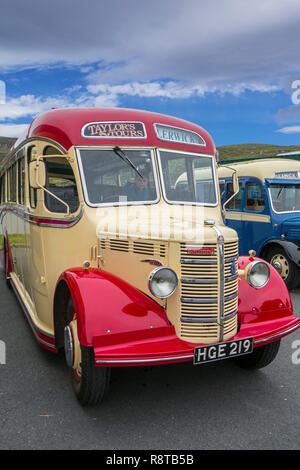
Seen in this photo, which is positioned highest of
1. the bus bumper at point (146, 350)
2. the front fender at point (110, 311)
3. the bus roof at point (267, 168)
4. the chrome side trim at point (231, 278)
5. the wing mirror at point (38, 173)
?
the bus roof at point (267, 168)

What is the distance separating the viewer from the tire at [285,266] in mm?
7637

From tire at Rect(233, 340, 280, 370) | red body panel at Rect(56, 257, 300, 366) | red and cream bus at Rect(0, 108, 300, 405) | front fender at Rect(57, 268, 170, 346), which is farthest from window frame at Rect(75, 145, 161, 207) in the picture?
tire at Rect(233, 340, 280, 370)

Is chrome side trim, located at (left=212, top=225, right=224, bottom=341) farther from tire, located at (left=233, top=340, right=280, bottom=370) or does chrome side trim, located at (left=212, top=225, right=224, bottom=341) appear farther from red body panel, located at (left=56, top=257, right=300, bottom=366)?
tire, located at (left=233, top=340, right=280, bottom=370)

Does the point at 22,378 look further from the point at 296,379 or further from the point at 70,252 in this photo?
the point at 296,379

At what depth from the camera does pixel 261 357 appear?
399cm

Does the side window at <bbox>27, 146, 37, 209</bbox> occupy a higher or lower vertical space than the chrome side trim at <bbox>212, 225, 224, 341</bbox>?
higher

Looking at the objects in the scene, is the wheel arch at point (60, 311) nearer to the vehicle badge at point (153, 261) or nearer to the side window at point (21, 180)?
the vehicle badge at point (153, 261)

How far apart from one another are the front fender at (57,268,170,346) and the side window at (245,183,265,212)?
220 inches

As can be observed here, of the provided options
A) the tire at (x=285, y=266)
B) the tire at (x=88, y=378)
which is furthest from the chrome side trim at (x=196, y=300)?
the tire at (x=285, y=266)

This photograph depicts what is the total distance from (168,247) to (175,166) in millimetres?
1450

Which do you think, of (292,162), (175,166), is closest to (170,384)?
(175,166)

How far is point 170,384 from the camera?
3834 millimetres

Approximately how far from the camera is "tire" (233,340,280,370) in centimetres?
392

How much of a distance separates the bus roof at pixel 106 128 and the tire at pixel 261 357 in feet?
7.31
